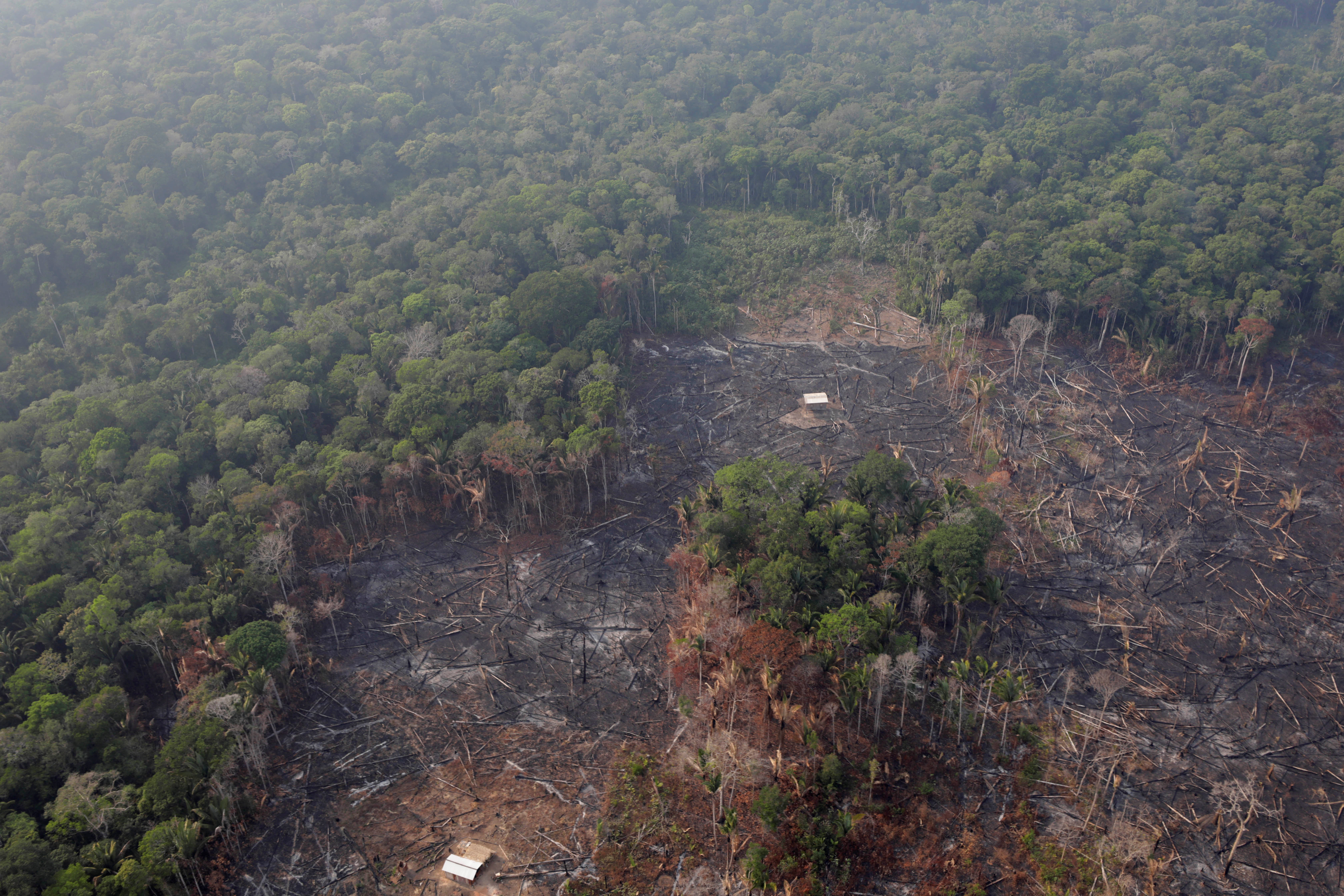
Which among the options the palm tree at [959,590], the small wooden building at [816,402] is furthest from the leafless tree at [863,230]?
the palm tree at [959,590]

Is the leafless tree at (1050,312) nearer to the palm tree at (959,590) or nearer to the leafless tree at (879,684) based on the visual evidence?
the palm tree at (959,590)

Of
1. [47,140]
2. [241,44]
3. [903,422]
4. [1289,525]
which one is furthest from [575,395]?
[241,44]

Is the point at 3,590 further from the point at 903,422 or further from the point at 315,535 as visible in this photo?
the point at 903,422

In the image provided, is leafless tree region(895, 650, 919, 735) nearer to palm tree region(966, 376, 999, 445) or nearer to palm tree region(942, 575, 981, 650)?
palm tree region(942, 575, 981, 650)

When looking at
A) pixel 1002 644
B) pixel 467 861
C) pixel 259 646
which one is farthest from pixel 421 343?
pixel 1002 644

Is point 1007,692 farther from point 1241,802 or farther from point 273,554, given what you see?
point 273,554

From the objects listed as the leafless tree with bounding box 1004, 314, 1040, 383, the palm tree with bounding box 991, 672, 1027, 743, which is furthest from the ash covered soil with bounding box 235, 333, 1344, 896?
the leafless tree with bounding box 1004, 314, 1040, 383

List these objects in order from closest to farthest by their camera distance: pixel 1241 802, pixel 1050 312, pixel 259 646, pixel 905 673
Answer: pixel 1241 802
pixel 905 673
pixel 259 646
pixel 1050 312

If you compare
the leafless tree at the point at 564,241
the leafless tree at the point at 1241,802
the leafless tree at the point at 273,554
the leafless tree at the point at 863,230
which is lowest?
the leafless tree at the point at 1241,802

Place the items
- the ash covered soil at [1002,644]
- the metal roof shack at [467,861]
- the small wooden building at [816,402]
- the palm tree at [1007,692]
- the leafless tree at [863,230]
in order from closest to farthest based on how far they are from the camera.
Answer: the metal roof shack at [467,861], the ash covered soil at [1002,644], the palm tree at [1007,692], the small wooden building at [816,402], the leafless tree at [863,230]
